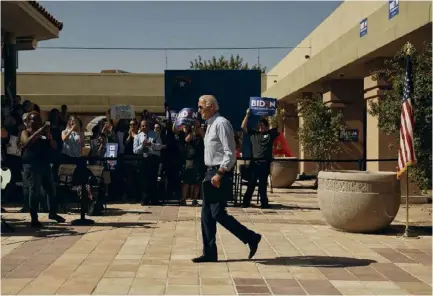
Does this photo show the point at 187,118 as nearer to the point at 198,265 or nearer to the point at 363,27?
the point at 363,27

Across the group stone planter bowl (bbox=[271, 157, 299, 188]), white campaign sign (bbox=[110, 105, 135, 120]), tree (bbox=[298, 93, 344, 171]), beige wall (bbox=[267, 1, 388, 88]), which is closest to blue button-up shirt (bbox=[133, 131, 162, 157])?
white campaign sign (bbox=[110, 105, 135, 120])

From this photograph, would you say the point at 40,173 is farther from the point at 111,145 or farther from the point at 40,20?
the point at 40,20

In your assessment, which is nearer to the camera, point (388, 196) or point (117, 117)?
point (388, 196)

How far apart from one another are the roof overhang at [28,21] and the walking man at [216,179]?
8741 millimetres

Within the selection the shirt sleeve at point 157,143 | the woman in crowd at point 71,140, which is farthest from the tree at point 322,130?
the woman in crowd at point 71,140

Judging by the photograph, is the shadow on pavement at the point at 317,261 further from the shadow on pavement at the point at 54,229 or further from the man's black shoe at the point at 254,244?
the shadow on pavement at the point at 54,229

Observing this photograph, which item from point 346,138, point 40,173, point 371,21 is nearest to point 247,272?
point 40,173

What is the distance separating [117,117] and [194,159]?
4373 mm

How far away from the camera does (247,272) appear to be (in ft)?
22.2

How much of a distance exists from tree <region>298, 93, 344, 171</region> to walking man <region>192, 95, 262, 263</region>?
40.8 ft

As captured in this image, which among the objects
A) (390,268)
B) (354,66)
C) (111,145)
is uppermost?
(354,66)

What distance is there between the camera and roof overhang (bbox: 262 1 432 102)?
37.3ft

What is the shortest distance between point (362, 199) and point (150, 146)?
574 cm

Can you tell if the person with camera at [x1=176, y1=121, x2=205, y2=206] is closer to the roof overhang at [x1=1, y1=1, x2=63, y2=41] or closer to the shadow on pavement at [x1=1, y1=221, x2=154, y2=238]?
the shadow on pavement at [x1=1, y1=221, x2=154, y2=238]
